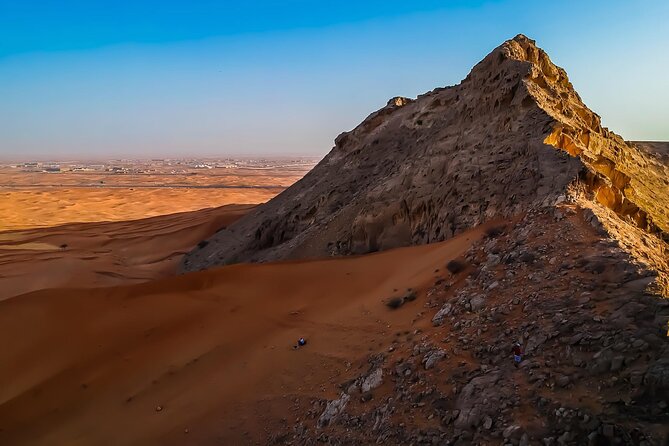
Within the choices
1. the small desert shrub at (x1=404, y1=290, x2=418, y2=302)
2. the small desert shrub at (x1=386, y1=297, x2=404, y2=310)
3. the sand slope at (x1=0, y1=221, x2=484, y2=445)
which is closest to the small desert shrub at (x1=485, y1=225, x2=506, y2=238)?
the sand slope at (x1=0, y1=221, x2=484, y2=445)

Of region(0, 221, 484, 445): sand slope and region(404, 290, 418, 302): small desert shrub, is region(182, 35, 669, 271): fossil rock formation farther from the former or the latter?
region(404, 290, 418, 302): small desert shrub

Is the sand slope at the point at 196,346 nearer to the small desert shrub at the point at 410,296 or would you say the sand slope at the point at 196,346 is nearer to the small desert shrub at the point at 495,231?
the small desert shrub at the point at 410,296

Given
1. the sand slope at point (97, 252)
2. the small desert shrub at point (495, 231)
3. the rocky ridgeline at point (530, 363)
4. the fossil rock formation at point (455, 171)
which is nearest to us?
the rocky ridgeline at point (530, 363)

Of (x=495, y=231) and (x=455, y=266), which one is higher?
(x=495, y=231)

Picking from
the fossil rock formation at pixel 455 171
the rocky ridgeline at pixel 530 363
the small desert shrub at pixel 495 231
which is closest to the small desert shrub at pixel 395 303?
the rocky ridgeline at pixel 530 363

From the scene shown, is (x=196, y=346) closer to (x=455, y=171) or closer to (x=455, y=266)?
(x=455, y=266)

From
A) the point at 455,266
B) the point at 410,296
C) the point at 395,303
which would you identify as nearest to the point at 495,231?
the point at 455,266

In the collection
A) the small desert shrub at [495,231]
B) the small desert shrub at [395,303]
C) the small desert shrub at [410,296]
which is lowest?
the small desert shrub at [395,303]

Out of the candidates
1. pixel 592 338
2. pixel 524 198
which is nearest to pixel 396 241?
pixel 524 198
